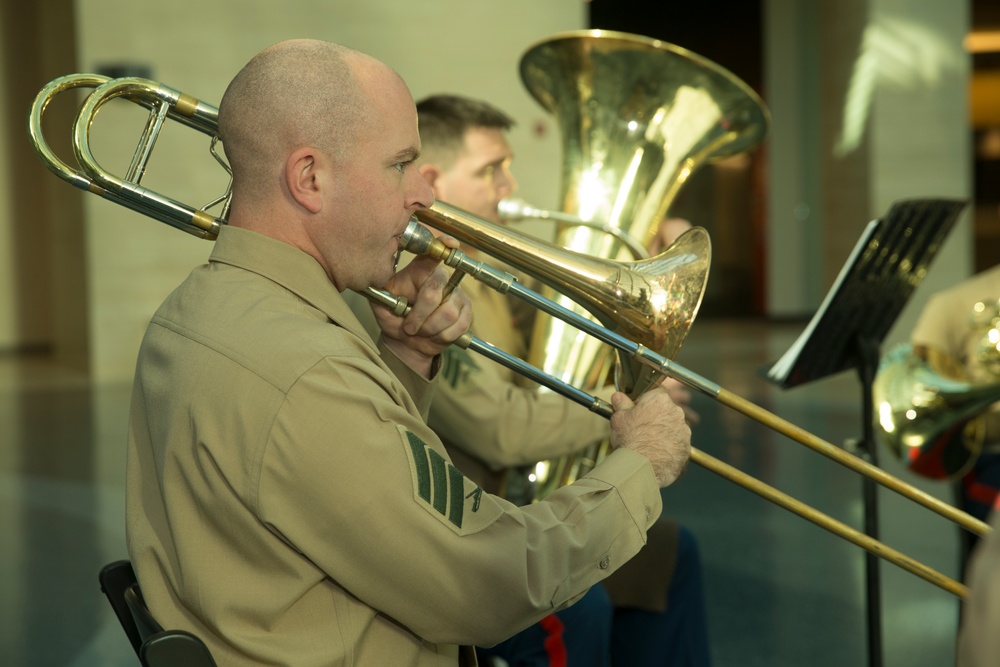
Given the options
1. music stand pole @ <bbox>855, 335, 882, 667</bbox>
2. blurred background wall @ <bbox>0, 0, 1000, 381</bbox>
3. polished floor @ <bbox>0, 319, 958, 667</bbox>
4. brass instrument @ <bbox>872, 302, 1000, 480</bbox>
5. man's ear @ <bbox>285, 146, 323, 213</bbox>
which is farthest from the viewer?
blurred background wall @ <bbox>0, 0, 1000, 381</bbox>

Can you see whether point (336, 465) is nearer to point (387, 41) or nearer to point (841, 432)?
point (841, 432)

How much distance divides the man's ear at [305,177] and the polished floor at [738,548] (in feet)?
5.86

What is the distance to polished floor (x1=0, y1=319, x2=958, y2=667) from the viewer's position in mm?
2754

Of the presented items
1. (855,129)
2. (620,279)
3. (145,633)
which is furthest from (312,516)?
(855,129)

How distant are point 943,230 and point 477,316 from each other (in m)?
0.90

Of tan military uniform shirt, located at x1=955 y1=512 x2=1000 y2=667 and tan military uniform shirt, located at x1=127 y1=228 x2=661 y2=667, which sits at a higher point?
tan military uniform shirt, located at x1=955 y1=512 x2=1000 y2=667

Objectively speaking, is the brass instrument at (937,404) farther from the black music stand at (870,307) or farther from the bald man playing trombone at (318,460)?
the bald man playing trombone at (318,460)

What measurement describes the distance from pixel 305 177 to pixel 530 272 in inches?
16.6

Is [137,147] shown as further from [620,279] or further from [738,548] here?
[738,548]

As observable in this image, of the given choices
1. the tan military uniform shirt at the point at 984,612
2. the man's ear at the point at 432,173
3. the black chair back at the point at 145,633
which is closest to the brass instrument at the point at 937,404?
the man's ear at the point at 432,173

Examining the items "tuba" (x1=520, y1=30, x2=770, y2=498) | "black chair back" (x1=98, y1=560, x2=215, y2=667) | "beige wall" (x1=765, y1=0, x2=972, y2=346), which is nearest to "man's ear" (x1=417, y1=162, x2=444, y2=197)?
"tuba" (x1=520, y1=30, x2=770, y2=498)

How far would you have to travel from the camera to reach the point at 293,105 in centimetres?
126

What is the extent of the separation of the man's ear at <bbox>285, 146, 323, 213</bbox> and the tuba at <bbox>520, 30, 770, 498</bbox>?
101 cm

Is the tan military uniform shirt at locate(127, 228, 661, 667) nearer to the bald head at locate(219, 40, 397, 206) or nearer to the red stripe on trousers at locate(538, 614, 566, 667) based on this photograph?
the bald head at locate(219, 40, 397, 206)
